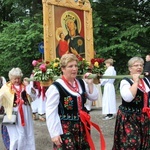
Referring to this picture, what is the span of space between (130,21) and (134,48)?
172 centimetres

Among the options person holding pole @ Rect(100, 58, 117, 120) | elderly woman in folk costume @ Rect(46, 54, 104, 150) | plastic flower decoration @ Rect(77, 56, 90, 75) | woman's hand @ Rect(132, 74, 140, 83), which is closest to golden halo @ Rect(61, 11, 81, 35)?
plastic flower decoration @ Rect(77, 56, 90, 75)

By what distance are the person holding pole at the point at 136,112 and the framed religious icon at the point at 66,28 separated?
2022mm

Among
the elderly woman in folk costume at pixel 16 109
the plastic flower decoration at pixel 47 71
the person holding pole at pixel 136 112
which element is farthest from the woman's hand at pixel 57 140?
the elderly woman in folk costume at pixel 16 109

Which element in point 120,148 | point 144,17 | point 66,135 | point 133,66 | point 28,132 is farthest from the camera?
point 144,17

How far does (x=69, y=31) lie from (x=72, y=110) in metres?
2.99

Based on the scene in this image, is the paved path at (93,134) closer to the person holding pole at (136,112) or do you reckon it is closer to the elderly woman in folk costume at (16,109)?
the elderly woman in folk costume at (16,109)

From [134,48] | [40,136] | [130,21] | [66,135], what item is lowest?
[40,136]

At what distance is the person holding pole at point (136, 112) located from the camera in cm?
437

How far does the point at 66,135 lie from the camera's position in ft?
12.4

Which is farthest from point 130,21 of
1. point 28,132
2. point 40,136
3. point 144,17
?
point 28,132

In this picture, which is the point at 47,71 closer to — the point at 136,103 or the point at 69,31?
the point at 136,103

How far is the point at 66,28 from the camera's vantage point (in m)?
6.45

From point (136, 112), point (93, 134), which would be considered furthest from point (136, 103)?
point (93, 134)

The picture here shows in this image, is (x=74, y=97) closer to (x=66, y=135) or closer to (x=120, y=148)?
(x=66, y=135)
